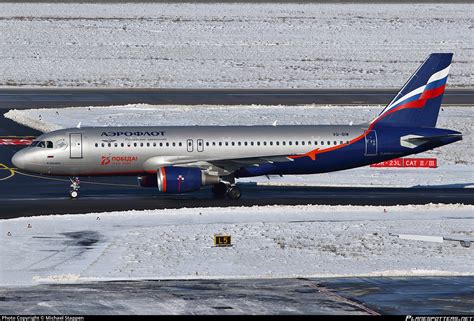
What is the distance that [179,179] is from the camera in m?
52.3

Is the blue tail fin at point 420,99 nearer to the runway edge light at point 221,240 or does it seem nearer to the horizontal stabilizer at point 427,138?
the horizontal stabilizer at point 427,138

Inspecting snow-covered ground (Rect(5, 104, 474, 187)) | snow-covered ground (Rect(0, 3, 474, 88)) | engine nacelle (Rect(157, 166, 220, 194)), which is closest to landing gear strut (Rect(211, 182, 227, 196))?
engine nacelle (Rect(157, 166, 220, 194))

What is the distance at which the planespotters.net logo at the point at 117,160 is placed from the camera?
54344mm

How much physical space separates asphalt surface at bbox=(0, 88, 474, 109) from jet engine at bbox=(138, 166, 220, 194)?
115 ft

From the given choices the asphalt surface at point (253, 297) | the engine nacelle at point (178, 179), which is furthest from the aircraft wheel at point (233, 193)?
the asphalt surface at point (253, 297)

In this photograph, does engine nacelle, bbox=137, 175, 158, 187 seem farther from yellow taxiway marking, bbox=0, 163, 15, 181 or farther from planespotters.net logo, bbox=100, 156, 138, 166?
yellow taxiway marking, bbox=0, 163, 15, 181

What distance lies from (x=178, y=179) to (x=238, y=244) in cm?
1070

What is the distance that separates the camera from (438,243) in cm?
4269

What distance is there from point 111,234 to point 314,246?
8671 millimetres

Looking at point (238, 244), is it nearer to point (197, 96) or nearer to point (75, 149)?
point (75, 149)

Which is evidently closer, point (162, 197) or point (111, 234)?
point (111, 234)

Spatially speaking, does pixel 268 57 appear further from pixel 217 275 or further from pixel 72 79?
pixel 217 275

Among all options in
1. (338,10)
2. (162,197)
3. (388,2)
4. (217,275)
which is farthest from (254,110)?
(388,2)

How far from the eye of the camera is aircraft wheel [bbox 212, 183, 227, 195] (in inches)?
2156
